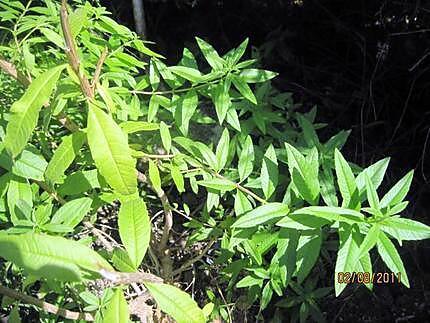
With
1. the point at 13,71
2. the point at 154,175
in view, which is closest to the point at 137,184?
the point at 154,175

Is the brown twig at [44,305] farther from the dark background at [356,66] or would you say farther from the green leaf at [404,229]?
the dark background at [356,66]

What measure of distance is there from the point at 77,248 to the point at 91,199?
1.18ft

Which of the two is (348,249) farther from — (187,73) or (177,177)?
(187,73)

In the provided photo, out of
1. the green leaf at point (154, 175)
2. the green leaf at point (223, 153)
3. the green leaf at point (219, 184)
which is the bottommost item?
the green leaf at point (219, 184)

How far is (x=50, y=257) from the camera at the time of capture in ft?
2.45

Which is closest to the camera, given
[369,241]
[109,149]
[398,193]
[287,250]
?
[109,149]

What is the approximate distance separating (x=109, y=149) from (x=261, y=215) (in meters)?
0.35

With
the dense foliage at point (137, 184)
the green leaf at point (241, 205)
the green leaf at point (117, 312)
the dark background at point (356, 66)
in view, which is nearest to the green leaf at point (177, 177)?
the dense foliage at point (137, 184)

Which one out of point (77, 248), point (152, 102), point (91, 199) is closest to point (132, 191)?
point (77, 248)

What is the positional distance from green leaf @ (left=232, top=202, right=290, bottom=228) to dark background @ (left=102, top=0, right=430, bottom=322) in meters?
0.71

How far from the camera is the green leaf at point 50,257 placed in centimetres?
73

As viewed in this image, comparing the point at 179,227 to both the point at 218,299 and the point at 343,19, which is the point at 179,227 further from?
the point at 343,19

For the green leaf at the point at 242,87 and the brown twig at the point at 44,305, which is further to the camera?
the green leaf at the point at 242,87

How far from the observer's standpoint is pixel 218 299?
1564 mm
